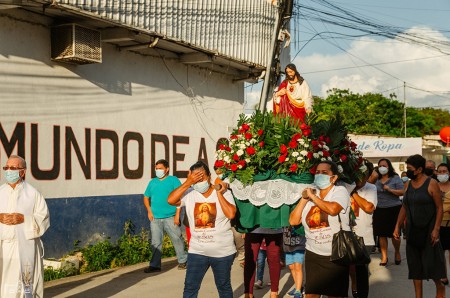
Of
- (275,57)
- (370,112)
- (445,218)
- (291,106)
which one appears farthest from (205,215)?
(370,112)

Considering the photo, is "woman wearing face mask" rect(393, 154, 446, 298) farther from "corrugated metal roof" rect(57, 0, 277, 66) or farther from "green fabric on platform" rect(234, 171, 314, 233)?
"corrugated metal roof" rect(57, 0, 277, 66)

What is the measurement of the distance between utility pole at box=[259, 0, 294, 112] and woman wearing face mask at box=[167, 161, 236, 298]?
9.22 metres

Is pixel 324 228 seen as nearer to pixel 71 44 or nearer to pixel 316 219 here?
pixel 316 219

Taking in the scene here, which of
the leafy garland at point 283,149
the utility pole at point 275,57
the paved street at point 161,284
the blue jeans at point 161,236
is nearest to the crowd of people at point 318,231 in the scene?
the leafy garland at point 283,149

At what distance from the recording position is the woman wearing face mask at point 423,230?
852cm

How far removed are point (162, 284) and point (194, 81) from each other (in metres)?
6.47

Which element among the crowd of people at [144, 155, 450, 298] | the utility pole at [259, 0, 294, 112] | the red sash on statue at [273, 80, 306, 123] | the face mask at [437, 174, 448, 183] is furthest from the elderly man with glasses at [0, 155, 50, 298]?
the utility pole at [259, 0, 294, 112]

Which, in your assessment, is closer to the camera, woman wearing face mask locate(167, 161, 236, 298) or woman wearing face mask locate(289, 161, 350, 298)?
woman wearing face mask locate(289, 161, 350, 298)

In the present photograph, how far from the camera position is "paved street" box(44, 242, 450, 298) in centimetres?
990

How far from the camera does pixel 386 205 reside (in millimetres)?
13188

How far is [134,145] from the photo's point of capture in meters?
13.9

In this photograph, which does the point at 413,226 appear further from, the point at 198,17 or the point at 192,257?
the point at 198,17

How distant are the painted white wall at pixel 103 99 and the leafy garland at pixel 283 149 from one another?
4123mm

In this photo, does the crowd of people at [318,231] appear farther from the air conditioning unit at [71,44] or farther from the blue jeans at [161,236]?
the air conditioning unit at [71,44]
